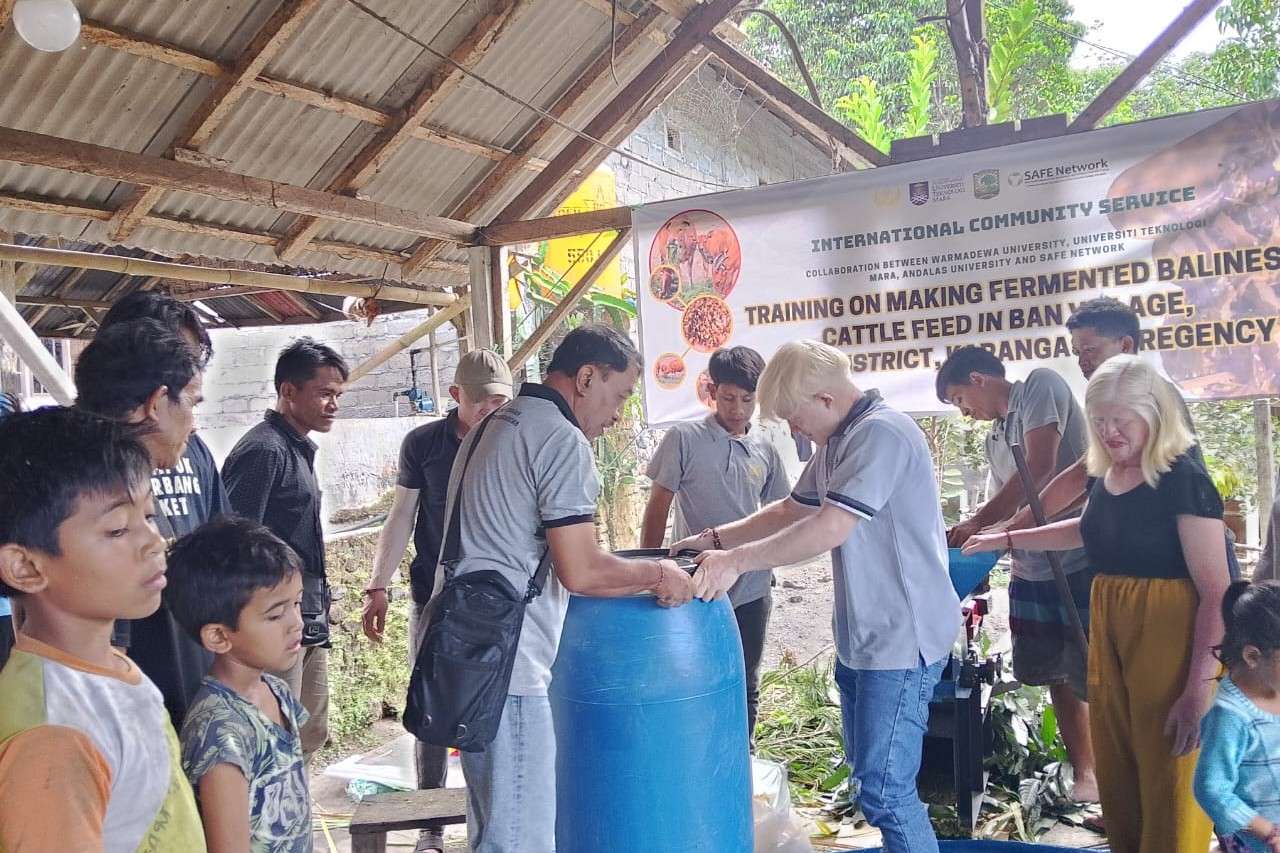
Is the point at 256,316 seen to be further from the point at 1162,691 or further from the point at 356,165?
the point at 1162,691

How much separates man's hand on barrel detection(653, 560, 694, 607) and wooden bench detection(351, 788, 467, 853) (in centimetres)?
101

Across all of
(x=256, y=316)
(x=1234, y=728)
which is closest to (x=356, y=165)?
(x=1234, y=728)

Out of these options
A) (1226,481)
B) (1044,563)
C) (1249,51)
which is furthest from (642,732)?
(1249,51)

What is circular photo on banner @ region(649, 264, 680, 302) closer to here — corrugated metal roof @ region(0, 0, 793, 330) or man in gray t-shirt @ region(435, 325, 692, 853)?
corrugated metal roof @ region(0, 0, 793, 330)

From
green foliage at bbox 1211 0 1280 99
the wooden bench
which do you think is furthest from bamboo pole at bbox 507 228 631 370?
green foliage at bbox 1211 0 1280 99

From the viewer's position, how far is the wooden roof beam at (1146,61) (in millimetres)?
3914

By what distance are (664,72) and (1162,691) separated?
3.58 meters

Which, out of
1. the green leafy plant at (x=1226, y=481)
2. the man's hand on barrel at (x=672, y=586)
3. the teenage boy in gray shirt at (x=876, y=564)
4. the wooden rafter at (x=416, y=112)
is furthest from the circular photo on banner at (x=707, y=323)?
the green leafy plant at (x=1226, y=481)

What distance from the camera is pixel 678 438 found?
398 cm

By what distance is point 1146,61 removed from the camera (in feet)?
13.2

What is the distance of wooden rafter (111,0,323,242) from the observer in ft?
12.1

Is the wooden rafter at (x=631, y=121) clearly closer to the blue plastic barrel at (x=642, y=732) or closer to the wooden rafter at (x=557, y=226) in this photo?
the wooden rafter at (x=557, y=226)

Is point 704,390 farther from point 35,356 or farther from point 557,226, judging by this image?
point 35,356

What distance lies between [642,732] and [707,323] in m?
2.62
